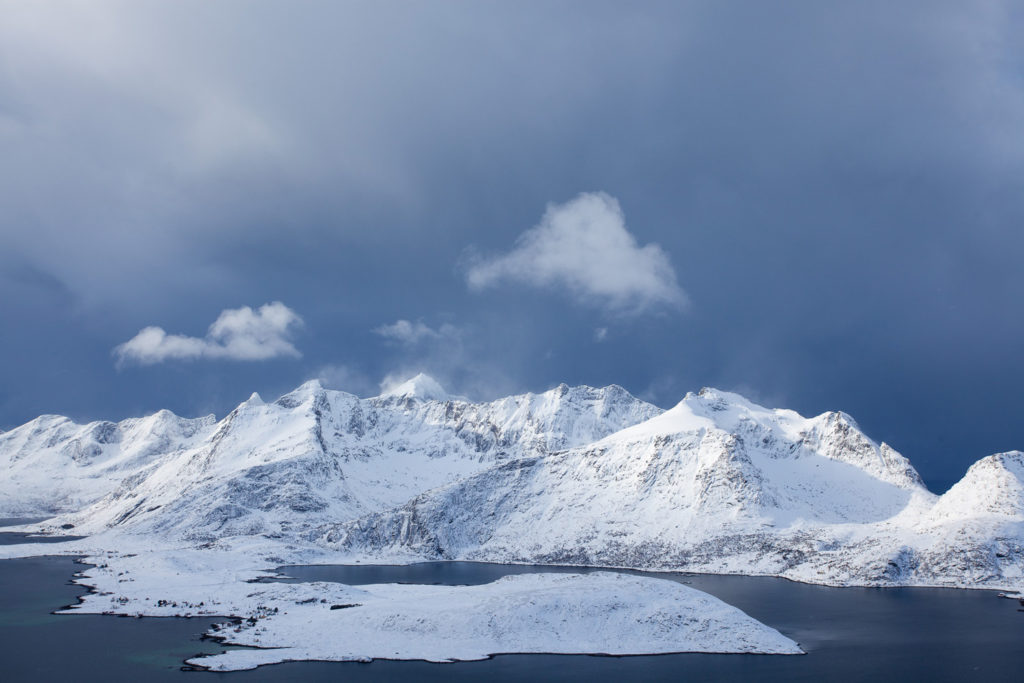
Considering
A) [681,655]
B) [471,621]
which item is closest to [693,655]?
[681,655]

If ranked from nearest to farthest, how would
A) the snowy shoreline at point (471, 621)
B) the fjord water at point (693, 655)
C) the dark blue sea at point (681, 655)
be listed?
the dark blue sea at point (681, 655), the fjord water at point (693, 655), the snowy shoreline at point (471, 621)

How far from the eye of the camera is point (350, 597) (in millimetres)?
136625

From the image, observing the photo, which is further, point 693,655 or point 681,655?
point 693,655

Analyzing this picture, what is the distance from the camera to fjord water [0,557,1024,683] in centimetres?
8925

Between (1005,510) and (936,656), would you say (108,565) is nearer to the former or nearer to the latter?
(936,656)

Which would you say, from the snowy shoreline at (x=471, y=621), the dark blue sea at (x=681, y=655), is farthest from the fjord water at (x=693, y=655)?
the snowy shoreline at (x=471, y=621)

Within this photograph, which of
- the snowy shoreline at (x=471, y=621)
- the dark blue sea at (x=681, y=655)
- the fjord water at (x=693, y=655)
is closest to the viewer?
the dark blue sea at (x=681, y=655)

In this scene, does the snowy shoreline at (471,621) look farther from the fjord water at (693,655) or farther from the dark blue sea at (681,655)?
the fjord water at (693,655)

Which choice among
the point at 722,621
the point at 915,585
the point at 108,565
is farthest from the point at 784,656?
the point at 108,565

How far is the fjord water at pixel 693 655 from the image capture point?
8925 centimetres

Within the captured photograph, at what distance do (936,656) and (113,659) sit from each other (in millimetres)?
115811

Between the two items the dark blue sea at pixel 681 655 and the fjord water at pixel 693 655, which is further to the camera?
the fjord water at pixel 693 655

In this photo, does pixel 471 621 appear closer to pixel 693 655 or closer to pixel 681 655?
pixel 681 655

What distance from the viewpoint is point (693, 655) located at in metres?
102
